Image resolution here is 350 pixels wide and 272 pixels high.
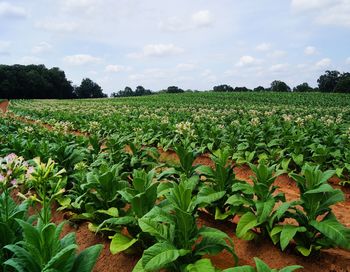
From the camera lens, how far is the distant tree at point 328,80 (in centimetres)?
9350

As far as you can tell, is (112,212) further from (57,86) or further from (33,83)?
(57,86)

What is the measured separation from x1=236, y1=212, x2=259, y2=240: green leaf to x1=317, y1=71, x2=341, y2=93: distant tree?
316ft

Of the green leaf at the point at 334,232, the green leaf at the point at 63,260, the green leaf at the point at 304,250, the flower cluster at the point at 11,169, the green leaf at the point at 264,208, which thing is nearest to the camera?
the green leaf at the point at 63,260

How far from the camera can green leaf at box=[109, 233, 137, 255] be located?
366 centimetres

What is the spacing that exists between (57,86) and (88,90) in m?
10.9

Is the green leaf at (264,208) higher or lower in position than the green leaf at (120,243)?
higher

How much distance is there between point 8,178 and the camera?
3.14 m

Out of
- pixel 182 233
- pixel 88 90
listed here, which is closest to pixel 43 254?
pixel 182 233

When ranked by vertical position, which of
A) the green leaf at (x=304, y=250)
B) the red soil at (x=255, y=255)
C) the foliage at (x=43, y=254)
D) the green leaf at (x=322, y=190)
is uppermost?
the green leaf at (x=322, y=190)

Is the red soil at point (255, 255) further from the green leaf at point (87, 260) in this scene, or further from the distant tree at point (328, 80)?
the distant tree at point (328, 80)

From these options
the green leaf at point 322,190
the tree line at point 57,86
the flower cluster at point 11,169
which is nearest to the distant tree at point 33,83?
the tree line at point 57,86

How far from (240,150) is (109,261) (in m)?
6.11

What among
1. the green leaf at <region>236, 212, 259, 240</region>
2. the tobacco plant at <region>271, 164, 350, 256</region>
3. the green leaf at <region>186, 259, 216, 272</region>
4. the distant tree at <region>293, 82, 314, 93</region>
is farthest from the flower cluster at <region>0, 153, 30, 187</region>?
the distant tree at <region>293, 82, 314, 93</region>

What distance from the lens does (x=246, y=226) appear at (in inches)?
163
